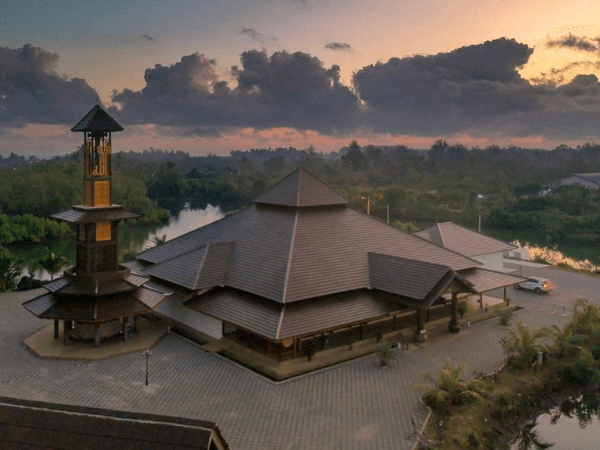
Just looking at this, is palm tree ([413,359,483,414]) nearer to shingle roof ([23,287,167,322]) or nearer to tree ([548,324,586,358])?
tree ([548,324,586,358])

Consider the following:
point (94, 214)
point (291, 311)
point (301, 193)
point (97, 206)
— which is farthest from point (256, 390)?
point (301, 193)

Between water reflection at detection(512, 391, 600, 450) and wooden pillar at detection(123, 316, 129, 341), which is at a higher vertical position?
wooden pillar at detection(123, 316, 129, 341)

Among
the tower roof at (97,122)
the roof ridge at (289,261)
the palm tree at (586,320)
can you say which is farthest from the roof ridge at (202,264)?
the palm tree at (586,320)

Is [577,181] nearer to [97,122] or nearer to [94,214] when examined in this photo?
[97,122]

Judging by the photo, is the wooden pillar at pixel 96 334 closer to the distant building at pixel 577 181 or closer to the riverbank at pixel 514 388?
the riverbank at pixel 514 388

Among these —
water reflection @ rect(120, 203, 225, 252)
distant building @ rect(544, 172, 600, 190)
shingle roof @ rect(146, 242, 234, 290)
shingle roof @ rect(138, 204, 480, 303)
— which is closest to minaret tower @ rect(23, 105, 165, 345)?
shingle roof @ rect(146, 242, 234, 290)

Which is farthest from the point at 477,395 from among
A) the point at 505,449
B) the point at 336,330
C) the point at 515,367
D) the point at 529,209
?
the point at 529,209

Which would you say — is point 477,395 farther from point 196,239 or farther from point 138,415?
point 196,239
